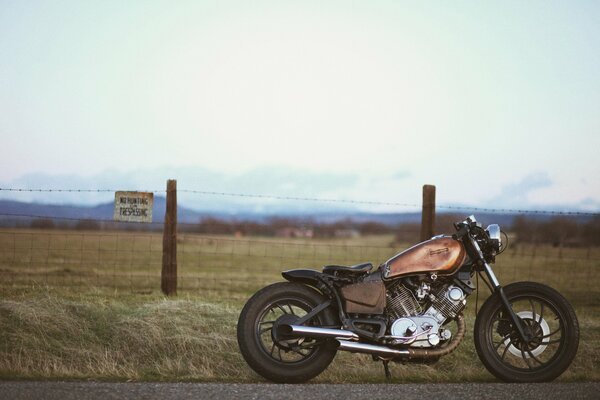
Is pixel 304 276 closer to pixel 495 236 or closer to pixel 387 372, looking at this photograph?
pixel 387 372

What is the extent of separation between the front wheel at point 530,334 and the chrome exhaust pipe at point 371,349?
32.3 inches

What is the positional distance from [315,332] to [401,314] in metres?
0.82

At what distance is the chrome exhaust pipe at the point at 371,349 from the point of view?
5570 millimetres

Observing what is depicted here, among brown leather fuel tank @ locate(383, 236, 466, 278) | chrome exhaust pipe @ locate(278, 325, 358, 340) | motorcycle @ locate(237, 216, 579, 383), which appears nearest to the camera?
chrome exhaust pipe @ locate(278, 325, 358, 340)

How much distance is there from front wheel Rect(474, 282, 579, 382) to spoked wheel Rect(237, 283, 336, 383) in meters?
1.46

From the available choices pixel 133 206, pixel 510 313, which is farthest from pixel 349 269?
pixel 133 206

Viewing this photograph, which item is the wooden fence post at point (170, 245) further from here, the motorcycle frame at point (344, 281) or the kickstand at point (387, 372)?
the kickstand at point (387, 372)

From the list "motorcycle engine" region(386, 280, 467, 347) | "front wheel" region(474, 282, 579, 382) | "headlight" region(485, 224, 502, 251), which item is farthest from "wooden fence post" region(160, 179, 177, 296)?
"headlight" region(485, 224, 502, 251)

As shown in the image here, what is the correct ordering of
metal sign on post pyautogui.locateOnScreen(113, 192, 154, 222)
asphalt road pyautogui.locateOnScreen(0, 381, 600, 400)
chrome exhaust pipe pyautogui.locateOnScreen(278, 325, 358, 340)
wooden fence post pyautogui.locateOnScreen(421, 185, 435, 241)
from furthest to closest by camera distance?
metal sign on post pyautogui.locateOnScreen(113, 192, 154, 222) < wooden fence post pyautogui.locateOnScreen(421, 185, 435, 241) < chrome exhaust pipe pyautogui.locateOnScreen(278, 325, 358, 340) < asphalt road pyautogui.locateOnScreen(0, 381, 600, 400)

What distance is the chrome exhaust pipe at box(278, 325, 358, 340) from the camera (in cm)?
552

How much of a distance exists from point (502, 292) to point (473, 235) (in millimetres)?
592

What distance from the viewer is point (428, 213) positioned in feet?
34.4

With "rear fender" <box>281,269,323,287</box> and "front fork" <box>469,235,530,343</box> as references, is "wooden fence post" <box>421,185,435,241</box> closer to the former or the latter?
"front fork" <box>469,235,530,343</box>

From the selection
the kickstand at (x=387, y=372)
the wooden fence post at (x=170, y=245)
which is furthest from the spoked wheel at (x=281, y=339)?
the wooden fence post at (x=170, y=245)
